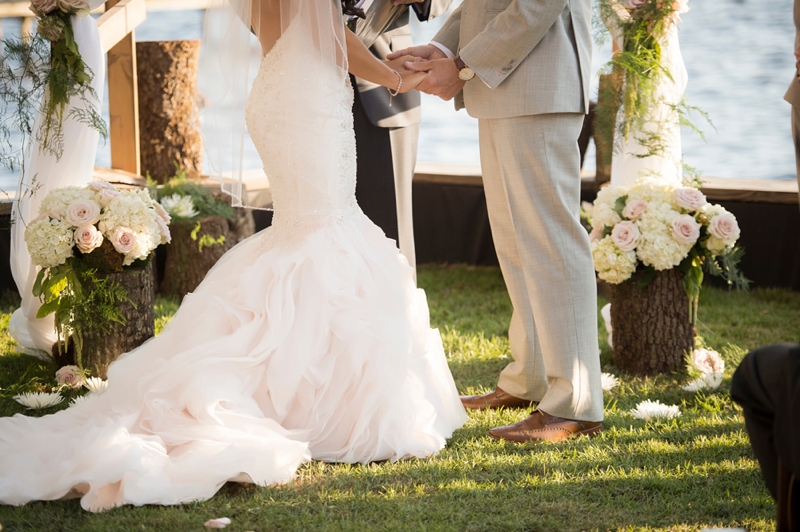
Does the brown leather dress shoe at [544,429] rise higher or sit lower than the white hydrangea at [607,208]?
lower

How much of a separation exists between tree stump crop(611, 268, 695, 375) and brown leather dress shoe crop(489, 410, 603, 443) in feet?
2.76

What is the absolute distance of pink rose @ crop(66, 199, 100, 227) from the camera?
10.9 feet

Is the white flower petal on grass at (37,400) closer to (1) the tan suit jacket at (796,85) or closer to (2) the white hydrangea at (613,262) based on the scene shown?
(2) the white hydrangea at (613,262)

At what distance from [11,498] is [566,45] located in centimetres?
221

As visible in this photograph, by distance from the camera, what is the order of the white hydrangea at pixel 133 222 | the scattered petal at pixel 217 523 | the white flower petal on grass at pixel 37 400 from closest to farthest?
the scattered petal at pixel 217 523 → the white flower petal on grass at pixel 37 400 → the white hydrangea at pixel 133 222

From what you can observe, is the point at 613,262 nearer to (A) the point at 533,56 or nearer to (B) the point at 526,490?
(A) the point at 533,56

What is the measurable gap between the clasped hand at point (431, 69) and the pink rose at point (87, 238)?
1.39 m

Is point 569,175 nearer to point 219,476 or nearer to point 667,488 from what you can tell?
point 667,488

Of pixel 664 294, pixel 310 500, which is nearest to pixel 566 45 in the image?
pixel 664 294

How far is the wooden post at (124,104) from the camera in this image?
488cm

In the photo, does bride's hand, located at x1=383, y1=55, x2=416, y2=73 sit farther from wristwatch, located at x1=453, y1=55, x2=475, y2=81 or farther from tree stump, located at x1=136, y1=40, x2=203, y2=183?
tree stump, located at x1=136, y1=40, x2=203, y2=183

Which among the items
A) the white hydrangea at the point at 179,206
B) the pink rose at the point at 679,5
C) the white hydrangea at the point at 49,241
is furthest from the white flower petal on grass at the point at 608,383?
the white hydrangea at the point at 179,206

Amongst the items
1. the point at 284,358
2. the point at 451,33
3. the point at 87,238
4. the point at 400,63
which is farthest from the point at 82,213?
the point at 451,33

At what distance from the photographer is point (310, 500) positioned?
2.32m
